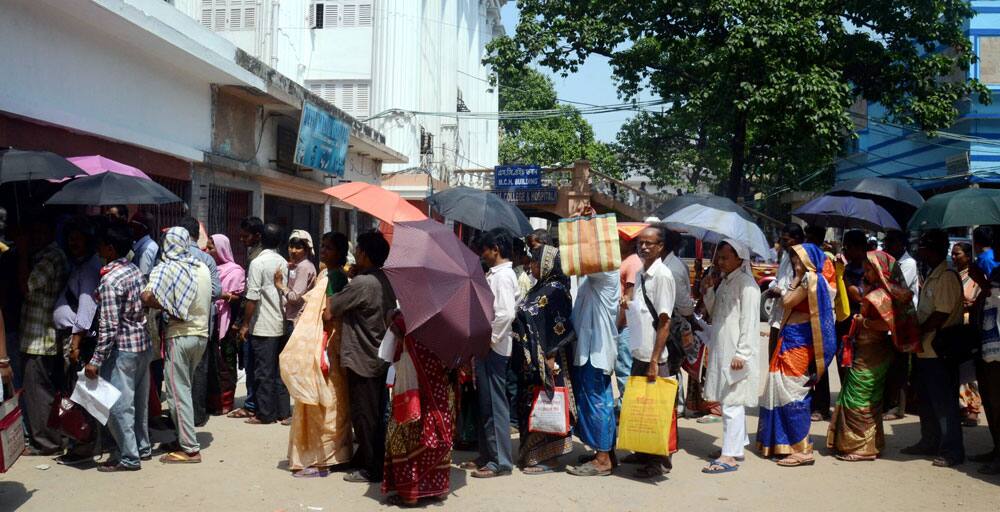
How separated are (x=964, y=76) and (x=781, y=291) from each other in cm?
1733

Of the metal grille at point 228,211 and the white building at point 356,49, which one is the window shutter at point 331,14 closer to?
the white building at point 356,49


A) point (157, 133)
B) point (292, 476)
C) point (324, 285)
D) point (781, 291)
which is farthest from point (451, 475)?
point (157, 133)

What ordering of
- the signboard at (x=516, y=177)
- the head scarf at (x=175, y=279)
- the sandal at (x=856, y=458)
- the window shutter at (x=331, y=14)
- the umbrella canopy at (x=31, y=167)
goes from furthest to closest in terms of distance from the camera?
the signboard at (x=516, y=177), the window shutter at (x=331, y=14), the sandal at (x=856, y=458), the umbrella canopy at (x=31, y=167), the head scarf at (x=175, y=279)

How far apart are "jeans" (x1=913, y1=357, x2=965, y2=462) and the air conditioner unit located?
823 inches

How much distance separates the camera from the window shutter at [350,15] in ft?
77.2

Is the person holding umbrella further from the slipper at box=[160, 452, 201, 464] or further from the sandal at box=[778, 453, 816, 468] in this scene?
the sandal at box=[778, 453, 816, 468]

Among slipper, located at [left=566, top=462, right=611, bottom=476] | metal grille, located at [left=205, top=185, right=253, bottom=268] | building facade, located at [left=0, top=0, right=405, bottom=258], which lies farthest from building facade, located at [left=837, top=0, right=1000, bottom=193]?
slipper, located at [left=566, top=462, right=611, bottom=476]

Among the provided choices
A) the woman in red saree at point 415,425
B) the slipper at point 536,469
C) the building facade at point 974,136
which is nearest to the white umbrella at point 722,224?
the slipper at point 536,469

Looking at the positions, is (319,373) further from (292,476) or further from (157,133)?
(157,133)

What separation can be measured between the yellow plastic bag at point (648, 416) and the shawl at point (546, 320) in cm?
51

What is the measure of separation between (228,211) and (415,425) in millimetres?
8212

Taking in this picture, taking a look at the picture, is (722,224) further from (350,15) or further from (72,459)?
(350,15)

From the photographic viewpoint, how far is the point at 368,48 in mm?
23578

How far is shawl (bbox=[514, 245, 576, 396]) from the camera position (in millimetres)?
5379
